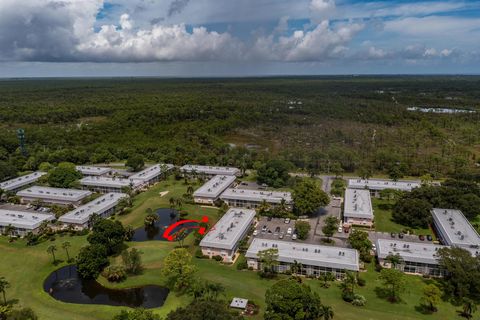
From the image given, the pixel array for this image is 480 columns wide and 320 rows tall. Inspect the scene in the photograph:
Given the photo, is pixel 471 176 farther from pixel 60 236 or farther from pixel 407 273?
pixel 60 236

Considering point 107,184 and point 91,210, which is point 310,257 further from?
point 107,184

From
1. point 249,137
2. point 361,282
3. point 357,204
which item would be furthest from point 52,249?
point 249,137

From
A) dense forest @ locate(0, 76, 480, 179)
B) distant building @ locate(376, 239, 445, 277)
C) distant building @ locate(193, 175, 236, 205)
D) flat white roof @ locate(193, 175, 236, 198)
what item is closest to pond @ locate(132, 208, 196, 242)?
distant building @ locate(193, 175, 236, 205)

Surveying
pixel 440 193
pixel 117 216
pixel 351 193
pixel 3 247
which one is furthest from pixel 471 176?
pixel 3 247

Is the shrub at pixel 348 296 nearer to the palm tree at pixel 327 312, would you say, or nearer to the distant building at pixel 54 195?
the palm tree at pixel 327 312

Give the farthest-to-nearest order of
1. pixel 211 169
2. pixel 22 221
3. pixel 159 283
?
pixel 211 169
pixel 22 221
pixel 159 283
